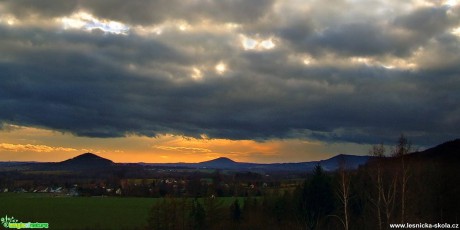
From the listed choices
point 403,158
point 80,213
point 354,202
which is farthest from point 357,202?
point 80,213

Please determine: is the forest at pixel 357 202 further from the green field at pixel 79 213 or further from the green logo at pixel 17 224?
the green logo at pixel 17 224

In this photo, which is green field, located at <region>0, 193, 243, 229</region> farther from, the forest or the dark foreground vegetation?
the forest

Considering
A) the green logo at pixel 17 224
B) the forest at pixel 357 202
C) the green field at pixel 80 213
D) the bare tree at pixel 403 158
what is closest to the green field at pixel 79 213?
the green field at pixel 80 213

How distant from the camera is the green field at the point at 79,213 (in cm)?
6347

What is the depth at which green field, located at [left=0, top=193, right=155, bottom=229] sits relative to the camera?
63469 mm

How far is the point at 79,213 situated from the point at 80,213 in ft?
0.52

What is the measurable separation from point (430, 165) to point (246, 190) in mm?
62391

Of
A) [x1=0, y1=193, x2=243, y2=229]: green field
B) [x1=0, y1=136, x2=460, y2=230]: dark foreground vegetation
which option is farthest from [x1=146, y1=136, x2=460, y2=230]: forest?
[x1=0, y1=193, x2=243, y2=229]: green field

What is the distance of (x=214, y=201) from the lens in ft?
217

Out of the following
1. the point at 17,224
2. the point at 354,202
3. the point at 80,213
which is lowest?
the point at 17,224

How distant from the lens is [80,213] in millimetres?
74438

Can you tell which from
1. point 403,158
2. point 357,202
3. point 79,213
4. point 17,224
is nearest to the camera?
point 403,158

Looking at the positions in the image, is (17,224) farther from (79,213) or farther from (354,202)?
(354,202)

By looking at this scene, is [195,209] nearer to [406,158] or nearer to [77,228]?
[77,228]
